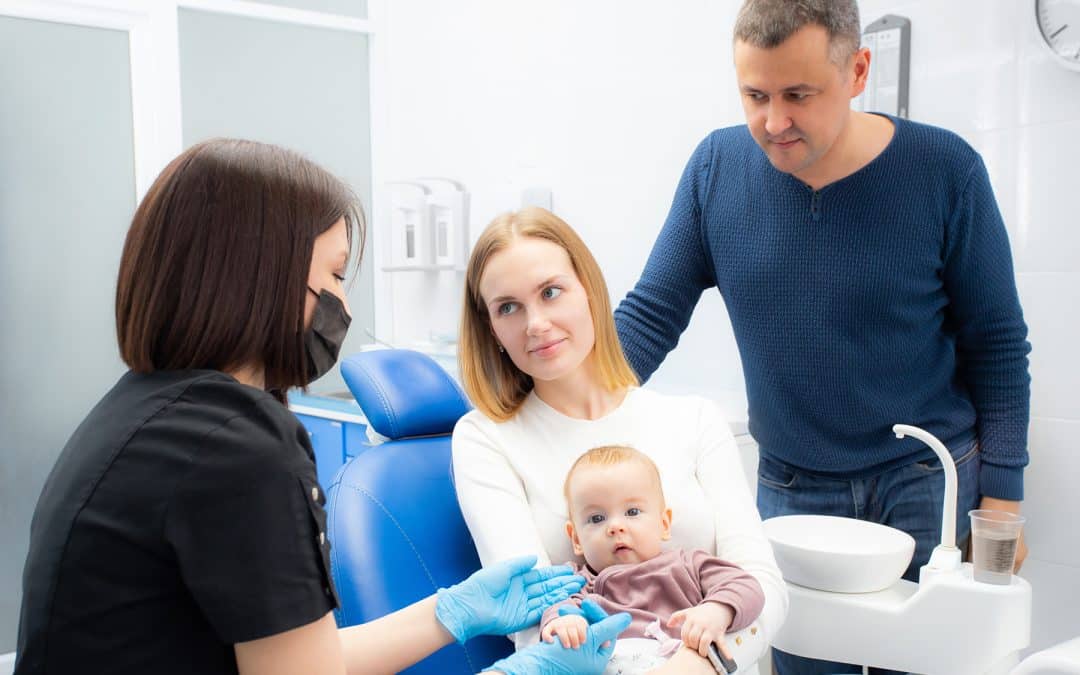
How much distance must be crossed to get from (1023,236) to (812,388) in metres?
0.85

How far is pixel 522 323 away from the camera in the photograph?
4.76 ft

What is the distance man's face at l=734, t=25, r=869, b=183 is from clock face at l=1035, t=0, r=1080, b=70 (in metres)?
0.71

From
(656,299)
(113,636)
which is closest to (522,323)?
(656,299)

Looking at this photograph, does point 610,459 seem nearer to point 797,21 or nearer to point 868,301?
point 868,301

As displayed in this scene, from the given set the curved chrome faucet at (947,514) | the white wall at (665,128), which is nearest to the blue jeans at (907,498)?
the curved chrome faucet at (947,514)

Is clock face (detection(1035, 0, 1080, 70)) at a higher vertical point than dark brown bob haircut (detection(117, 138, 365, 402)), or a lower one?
higher

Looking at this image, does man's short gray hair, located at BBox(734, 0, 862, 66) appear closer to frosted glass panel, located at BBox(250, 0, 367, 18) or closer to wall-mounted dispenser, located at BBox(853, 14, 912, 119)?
wall-mounted dispenser, located at BBox(853, 14, 912, 119)

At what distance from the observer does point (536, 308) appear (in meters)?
1.44

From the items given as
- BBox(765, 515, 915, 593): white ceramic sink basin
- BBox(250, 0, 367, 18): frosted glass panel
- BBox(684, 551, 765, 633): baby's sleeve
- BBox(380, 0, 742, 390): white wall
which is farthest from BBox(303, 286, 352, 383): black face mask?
BBox(250, 0, 367, 18): frosted glass panel

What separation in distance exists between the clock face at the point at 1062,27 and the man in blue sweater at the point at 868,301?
592mm

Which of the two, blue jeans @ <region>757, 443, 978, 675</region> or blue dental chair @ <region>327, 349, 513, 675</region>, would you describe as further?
blue jeans @ <region>757, 443, 978, 675</region>

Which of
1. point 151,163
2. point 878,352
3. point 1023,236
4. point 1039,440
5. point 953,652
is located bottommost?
point 953,652

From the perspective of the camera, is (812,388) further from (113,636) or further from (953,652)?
(113,636)

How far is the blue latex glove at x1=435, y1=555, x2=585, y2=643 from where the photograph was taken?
126cm
